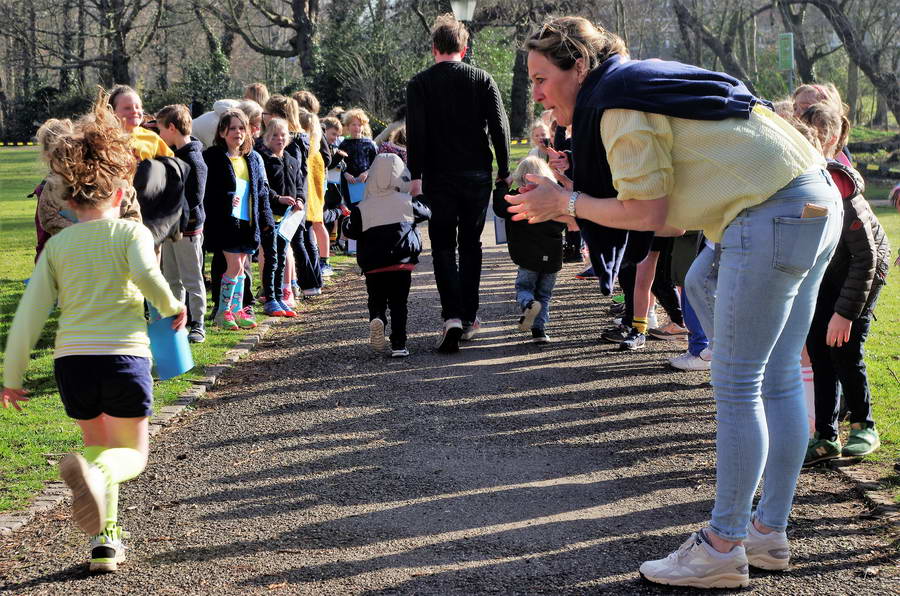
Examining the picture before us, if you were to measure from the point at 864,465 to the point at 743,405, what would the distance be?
6.06ft

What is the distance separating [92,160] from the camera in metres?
3.98

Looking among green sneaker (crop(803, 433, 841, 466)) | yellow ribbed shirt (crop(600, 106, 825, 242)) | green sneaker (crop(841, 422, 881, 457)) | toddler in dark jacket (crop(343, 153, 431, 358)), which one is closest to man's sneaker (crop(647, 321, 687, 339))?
toddler in dark jacket (crop(343, 153, 431, 358))

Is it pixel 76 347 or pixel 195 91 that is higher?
pixel 195 91

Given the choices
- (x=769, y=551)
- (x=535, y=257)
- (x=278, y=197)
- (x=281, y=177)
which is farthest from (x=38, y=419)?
(x=769, y=551)

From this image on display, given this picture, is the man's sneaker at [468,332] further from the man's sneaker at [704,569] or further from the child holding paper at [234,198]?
the man's sneaker at [704,569]

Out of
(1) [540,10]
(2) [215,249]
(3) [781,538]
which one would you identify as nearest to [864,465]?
(3) [781,538]

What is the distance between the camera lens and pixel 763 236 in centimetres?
346

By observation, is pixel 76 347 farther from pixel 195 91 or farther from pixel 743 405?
pixel 195 91

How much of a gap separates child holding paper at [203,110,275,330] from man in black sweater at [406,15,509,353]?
157 cm

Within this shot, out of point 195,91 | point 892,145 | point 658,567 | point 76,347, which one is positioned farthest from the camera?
point 195,91

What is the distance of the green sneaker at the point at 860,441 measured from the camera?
5.18 metres

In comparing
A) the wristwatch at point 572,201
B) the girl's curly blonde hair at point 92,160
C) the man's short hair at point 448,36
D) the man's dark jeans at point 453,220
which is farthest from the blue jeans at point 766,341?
the man's short hair at point 448,36

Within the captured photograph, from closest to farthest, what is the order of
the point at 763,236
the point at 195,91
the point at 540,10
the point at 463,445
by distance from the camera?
the point at 763,236, the point at 463,445, the point at 540,10, the point at 195,91

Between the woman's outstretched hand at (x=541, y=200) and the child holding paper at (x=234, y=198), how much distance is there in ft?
17.3
